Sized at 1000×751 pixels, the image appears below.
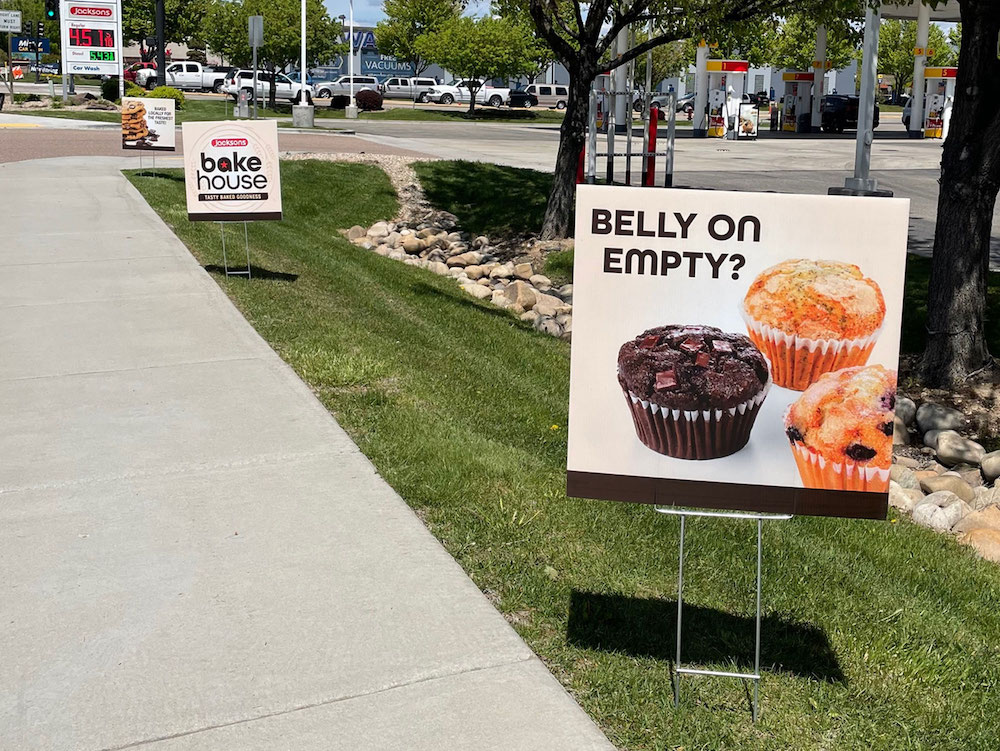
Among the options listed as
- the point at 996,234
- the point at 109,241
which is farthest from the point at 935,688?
the point at 996,234

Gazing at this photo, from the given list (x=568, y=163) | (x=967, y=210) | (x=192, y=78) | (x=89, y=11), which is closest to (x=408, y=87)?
(x=192, y=78)

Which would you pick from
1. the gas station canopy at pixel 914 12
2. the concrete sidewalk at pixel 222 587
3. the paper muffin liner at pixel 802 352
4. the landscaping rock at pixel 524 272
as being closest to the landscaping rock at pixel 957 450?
the concrete sidewalk at pixel 222 587

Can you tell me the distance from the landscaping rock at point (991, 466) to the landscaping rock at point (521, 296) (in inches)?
219

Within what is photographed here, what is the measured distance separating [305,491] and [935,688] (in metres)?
2.99

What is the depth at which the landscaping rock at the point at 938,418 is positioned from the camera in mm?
8320

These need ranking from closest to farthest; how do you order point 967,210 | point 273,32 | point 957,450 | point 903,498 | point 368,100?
point 903,498, point 957,450, point 967,210, point 273,32, point 368,100

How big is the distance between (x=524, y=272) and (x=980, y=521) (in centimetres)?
858

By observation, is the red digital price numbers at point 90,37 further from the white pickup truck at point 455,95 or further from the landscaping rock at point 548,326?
the landscaping rock at point 548,326

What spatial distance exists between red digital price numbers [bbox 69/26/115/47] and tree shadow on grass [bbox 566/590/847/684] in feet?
126

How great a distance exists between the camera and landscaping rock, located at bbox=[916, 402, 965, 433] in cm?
832

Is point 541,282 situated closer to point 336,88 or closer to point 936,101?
point 936,101

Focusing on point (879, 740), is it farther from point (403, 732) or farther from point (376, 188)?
point (376, 188)

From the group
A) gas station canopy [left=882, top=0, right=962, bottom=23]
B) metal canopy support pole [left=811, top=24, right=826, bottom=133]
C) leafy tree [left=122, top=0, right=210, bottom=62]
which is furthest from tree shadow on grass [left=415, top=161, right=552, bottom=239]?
leafy tree [left=122, top=0, right=210, bottom=62]

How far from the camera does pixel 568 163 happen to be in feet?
51.9
